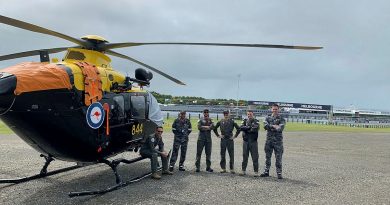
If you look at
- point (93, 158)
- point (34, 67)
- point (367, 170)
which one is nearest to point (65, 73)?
point (34, 67)

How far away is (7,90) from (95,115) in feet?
5.82

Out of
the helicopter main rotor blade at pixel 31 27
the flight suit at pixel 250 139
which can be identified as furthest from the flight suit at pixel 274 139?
the helicopter main rotor blade at pixel 31 27

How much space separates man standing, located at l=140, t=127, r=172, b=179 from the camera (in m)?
10.1

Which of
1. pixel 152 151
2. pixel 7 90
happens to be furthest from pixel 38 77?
pixel 152 151

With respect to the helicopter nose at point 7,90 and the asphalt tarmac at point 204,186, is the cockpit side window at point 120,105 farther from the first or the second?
the helicopter nose at point 7,90

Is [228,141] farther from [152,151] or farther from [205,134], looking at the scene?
[152,151]

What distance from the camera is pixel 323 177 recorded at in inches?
442

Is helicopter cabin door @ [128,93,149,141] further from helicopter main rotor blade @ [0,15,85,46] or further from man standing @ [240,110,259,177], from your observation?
man standing @ [240,110,259,177]

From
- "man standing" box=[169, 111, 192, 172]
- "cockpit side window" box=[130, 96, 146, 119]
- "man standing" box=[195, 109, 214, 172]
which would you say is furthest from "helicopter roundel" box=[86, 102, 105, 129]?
"man standing" box=[195, 109, 214, 172]

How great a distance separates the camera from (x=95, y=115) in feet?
25.7

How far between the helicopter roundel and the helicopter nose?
1.47 meters

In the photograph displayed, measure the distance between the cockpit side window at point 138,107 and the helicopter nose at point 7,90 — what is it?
3161mm

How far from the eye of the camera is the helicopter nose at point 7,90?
21.5 feet

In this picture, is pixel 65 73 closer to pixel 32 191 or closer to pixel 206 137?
pixel 32 191
